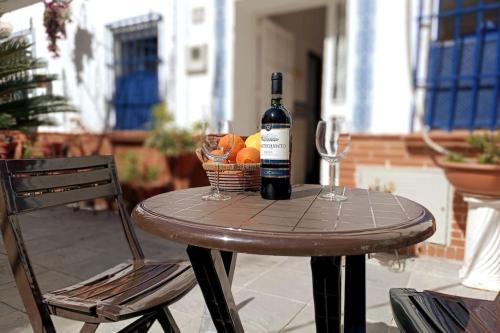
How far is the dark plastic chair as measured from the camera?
1031 millimetres

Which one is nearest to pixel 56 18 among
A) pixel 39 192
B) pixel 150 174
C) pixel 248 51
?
pixel 150 174

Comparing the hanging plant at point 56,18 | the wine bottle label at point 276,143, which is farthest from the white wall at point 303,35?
the wine bottle label at point 276,143

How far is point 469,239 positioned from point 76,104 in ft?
12.6

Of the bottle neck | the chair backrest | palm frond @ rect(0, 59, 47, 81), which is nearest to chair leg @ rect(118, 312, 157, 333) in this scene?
the chair backrest

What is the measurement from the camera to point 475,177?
2402 mm

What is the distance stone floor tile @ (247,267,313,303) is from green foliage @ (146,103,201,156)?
1.77 m

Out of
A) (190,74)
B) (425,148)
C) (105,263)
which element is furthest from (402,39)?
(105,263)

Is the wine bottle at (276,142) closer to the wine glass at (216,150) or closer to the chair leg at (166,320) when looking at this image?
the wine glass at (216,150)

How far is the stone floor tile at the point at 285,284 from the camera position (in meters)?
2.28

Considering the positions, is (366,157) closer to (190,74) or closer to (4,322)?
(190,74)

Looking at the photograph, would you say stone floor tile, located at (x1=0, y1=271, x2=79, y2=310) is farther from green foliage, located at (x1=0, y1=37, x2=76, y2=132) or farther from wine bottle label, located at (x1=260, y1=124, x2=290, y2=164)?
wine bottle label, located at (x1=260, y1=124, x2=290, y2=164)

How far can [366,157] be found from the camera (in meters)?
3.21

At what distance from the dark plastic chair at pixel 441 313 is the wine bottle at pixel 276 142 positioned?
0.52 m

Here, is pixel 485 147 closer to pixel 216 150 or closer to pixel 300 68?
pixel 216 150
